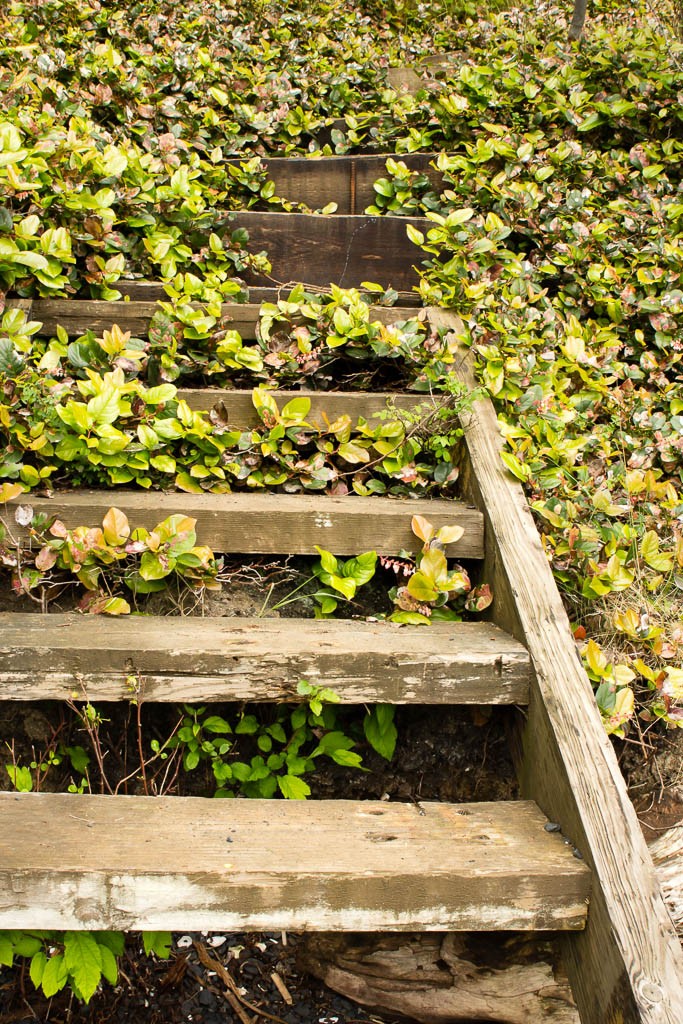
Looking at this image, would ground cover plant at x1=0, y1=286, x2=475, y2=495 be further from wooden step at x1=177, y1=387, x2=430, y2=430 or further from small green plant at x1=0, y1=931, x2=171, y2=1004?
small green plant at x1=0, y1=931, x2=171, y2=1004

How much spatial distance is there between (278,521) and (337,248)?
172 centimetres

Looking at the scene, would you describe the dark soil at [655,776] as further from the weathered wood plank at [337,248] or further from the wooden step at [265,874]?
the weathered wood plank at [337,248]

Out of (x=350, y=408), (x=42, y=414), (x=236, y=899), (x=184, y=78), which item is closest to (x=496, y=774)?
(x=236, y=899)

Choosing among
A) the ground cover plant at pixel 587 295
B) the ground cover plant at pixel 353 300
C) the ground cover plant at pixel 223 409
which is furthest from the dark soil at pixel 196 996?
the ground cover plant at pixel 223 409

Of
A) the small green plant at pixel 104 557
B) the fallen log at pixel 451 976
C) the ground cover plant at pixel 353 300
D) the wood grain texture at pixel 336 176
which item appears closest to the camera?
the fallen log at pixel 451 976

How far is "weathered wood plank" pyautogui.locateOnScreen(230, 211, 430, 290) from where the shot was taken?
3137 mm

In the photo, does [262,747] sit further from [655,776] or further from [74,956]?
[655,776]

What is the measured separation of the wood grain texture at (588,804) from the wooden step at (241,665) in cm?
9

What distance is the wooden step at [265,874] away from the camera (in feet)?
3.93

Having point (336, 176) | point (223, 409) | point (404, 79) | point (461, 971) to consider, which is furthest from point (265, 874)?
point (404, 79)

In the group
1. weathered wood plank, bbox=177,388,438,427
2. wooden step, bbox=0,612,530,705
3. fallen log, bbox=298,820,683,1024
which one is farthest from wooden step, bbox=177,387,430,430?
fallen log, bbox=298,820,683,1024

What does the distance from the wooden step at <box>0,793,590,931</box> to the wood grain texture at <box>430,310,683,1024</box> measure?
6 centimetres

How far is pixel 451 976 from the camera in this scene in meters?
1.47

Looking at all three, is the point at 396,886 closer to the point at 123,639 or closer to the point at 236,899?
the point at 236,899
